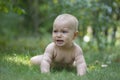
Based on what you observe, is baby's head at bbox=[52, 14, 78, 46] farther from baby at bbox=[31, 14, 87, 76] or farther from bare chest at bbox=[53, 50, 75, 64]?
bare chest at bbox=[53, 50, 75, 64]

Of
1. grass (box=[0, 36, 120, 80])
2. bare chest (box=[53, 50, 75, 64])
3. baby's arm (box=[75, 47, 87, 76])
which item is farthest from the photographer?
bare chest (box=[53, 50, 75, 64])

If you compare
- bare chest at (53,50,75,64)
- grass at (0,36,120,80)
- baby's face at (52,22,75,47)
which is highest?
baby's face at (52,22,75,47)

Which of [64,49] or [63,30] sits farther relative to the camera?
[64,49]

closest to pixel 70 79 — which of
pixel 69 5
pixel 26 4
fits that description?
pixel 69 5

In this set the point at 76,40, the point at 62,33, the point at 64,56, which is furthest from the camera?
the point at 76,40

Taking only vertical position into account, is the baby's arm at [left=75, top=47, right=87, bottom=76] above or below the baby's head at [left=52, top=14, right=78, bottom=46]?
below

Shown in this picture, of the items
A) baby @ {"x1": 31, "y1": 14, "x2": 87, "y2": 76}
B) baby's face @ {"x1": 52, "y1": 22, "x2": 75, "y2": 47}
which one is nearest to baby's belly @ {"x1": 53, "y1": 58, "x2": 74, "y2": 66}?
baby @ {"x1": 31, "y1": 14, "x2": 87, "y2": 76}

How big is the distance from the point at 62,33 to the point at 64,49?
11.5 inches

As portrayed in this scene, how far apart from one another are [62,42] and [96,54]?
2.26 metres

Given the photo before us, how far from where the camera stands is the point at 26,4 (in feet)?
45.8

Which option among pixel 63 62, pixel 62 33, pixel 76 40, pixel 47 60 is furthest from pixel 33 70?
pixel 76 40

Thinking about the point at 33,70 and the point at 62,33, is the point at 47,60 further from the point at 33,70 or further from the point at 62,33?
the point at 62,33

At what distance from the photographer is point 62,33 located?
476cm

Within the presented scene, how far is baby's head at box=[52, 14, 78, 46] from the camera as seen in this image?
187 inches
